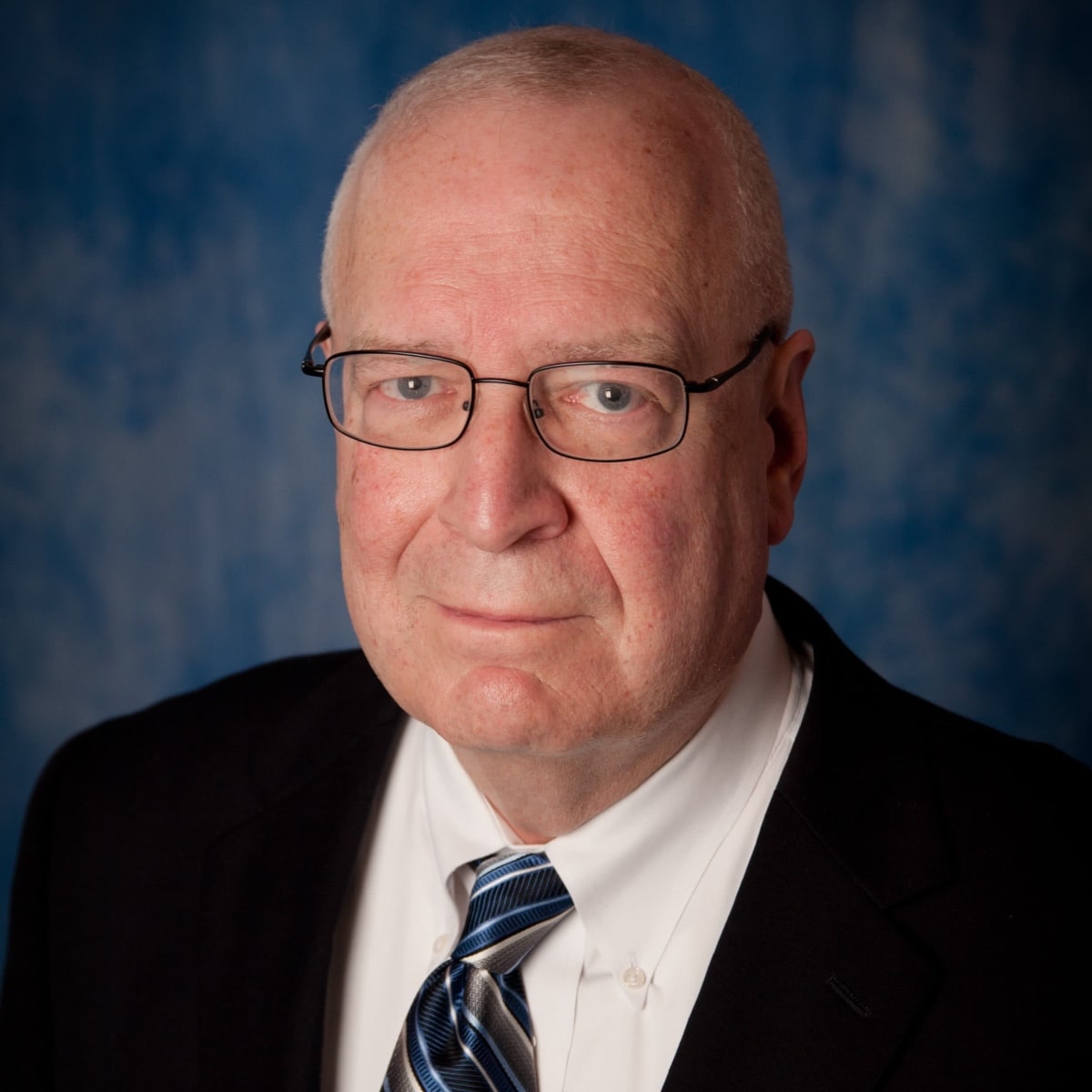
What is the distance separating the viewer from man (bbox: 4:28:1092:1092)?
6.88 feet

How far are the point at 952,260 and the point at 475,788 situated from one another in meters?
1.88

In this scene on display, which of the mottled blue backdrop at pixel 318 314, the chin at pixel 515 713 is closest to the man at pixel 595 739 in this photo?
the chin at pixel 515 713

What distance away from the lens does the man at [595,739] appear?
210 cm

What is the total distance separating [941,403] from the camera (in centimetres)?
355

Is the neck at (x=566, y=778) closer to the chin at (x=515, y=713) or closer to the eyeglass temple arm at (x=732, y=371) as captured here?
the chin at (x=515, y=713)

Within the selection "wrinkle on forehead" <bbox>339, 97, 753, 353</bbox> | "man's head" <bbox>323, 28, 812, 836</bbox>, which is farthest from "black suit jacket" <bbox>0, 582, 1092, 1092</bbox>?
"wrinkle on forehead" <bbox>339, 97, 753, 353</bbox>

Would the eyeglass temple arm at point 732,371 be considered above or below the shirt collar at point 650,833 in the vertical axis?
above

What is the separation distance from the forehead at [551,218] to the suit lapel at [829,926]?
0.80 metres

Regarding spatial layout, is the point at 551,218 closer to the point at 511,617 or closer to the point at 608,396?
the point at 608,396

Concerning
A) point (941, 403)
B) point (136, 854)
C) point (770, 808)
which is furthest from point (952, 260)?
point (136, 854)

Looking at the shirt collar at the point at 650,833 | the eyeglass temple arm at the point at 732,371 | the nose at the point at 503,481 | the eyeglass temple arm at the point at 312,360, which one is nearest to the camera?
the nose at the point at 503,481

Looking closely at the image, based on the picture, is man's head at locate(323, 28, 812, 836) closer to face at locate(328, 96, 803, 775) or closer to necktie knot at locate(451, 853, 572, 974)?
face at locate(328, 96, 803, 775)

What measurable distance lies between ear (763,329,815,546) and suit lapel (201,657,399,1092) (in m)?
0.87

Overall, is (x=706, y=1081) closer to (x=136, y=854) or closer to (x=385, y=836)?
(x=385, y=836)
